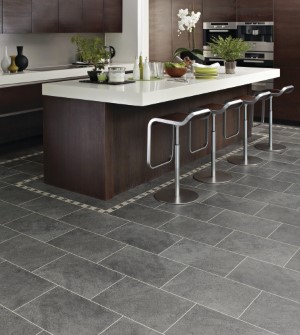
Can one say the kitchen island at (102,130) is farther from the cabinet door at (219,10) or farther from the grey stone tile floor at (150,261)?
the cabinet door at (219,10)

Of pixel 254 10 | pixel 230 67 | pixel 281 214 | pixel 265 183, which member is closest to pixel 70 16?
pixel 254 10

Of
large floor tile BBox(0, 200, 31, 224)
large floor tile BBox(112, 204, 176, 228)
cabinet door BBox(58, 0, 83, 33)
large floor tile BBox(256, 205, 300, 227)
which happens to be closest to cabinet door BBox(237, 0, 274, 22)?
cabinet door BBox(58, 0, 83, 33)

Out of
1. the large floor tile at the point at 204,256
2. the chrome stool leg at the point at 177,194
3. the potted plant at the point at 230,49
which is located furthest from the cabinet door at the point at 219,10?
the large floor tile at the point at 204,256

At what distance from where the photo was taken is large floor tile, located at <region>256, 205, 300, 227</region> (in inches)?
148

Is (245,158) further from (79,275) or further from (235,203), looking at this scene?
(79,275)

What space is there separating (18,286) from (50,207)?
4.36 ft

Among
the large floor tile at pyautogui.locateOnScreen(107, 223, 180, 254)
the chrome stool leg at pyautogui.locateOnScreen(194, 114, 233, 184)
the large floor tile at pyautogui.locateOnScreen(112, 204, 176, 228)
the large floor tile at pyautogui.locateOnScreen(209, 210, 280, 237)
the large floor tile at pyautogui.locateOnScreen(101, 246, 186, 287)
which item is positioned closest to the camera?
the large floor tile at pyautogui.locateOnScreen(101, 246, 186, 287)

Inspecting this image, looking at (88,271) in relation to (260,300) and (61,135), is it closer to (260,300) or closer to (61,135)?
(260,300)

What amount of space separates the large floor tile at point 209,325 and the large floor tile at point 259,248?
0.76 metres

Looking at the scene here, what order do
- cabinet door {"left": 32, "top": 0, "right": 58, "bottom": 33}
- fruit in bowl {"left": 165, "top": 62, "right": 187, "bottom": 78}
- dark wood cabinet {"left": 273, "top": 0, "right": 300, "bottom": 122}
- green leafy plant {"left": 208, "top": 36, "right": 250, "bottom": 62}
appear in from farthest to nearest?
dark wood cabinet {"left": 273, "top": 0, "right": 300, "bottom": 122} < cabinet door {"left": 32, "top": 0, "right": 58, "bottom": 33} < green leafy plant {"left": 208, "top": 36, "right": 250, "bottom": 62} < fruit in bowl {"left": 165, "top": 62, "right": 187, "bottom": 78}

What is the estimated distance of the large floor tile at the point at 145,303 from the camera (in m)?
2.42

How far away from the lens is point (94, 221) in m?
3.72

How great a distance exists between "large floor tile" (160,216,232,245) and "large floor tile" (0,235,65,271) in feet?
2.77

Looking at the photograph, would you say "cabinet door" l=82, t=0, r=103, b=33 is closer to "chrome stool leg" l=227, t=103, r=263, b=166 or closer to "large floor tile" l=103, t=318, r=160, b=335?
"chrome stool leg" l=227, t=103, r=263, b=166
